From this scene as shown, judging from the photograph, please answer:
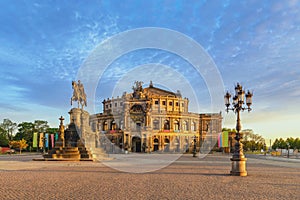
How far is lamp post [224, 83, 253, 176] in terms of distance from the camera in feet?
55.0

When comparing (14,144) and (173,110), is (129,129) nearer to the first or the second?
(173,110)

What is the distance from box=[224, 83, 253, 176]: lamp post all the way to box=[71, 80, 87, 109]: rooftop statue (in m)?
22.8

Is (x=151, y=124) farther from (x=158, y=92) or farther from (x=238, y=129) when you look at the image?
(x=238, y=129)

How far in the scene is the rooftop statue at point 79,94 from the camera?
37.1 m

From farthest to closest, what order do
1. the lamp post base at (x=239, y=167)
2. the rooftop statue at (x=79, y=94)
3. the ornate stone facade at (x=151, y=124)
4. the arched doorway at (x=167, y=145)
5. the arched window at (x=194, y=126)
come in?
the arched window at (x=194, y=126)
the arched doorway at (x=167, y=145)
the ornate stone facade at (x=151, y=124)
the rooftop statue at (x=79, y=94)
the lamp post base at (x=239, y=167)

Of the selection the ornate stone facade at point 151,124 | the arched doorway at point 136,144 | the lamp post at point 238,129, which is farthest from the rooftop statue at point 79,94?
the arched doorway at point 136,144

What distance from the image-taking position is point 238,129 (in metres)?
17.7

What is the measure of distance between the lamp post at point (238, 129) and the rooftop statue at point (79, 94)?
74.8ft

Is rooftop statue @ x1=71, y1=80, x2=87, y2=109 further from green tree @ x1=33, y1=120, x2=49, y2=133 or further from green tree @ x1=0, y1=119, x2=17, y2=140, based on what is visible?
green tree @ x1=0, y1=119, x2=17, y2=140

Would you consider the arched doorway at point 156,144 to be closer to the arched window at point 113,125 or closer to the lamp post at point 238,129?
the arched window at point 113,125

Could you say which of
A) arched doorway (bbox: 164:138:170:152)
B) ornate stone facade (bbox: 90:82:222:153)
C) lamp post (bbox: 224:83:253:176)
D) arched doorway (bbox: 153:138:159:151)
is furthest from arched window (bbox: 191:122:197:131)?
lamp post (bbox: 224:83:253:176)

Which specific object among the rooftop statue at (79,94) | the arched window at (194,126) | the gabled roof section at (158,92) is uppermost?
the gabled roof section at (158,92)

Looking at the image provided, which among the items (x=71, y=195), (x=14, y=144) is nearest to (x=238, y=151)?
(x=71, y=195)

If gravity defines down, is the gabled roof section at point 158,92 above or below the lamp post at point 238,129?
above
